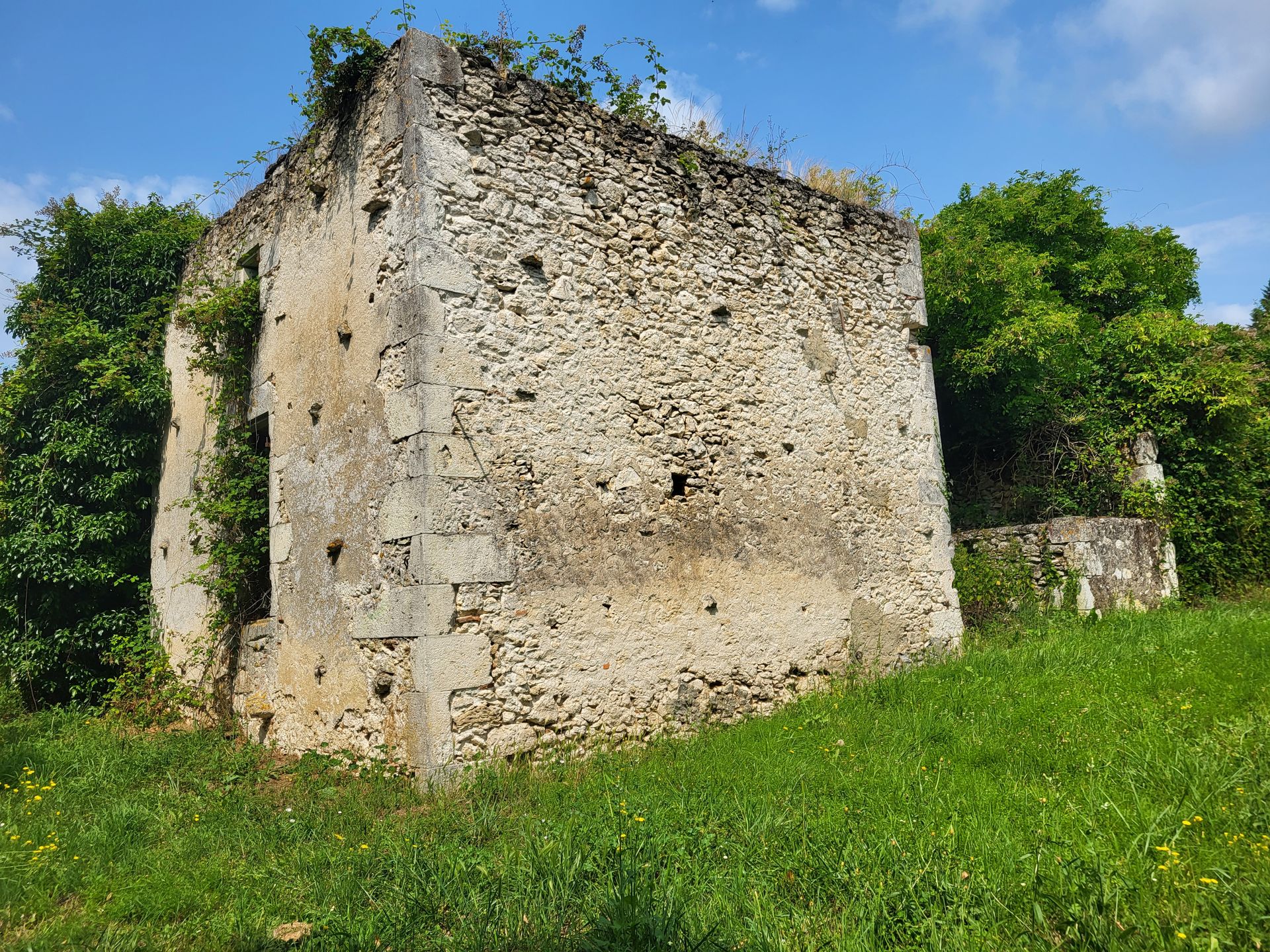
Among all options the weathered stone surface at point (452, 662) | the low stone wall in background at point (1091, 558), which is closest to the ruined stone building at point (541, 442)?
the weathered stone surface at point (452, 662)

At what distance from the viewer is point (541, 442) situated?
5680mm

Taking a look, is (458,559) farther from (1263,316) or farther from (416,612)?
(1263,316)

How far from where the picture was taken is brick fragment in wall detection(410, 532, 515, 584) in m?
5.07

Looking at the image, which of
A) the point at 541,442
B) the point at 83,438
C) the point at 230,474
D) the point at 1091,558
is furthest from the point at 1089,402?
the point at 83,438

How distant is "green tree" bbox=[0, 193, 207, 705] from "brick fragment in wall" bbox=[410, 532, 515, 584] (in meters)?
4.65

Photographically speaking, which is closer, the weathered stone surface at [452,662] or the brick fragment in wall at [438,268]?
the weathered stone surface at [452,662]

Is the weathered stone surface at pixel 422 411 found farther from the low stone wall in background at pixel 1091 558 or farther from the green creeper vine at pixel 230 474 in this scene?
the low stone wall in background at pixel 1091 558

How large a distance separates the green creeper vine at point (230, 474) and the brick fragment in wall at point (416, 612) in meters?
2.37

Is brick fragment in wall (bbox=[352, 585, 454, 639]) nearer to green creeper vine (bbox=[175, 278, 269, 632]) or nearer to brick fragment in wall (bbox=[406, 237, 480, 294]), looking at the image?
brick fragment in wall (bbox=[406, 237, 480, 294])

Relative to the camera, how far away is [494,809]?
445 cm

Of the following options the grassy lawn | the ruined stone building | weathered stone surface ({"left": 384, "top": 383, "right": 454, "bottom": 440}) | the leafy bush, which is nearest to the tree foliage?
the leafy bush

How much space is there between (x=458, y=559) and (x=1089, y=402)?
32.2 ft

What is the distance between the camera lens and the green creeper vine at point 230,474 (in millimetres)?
6996

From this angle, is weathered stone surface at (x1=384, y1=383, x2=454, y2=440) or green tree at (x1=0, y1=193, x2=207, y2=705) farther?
green tree at (x1=0, y1=193, x2=207, y2=705)
